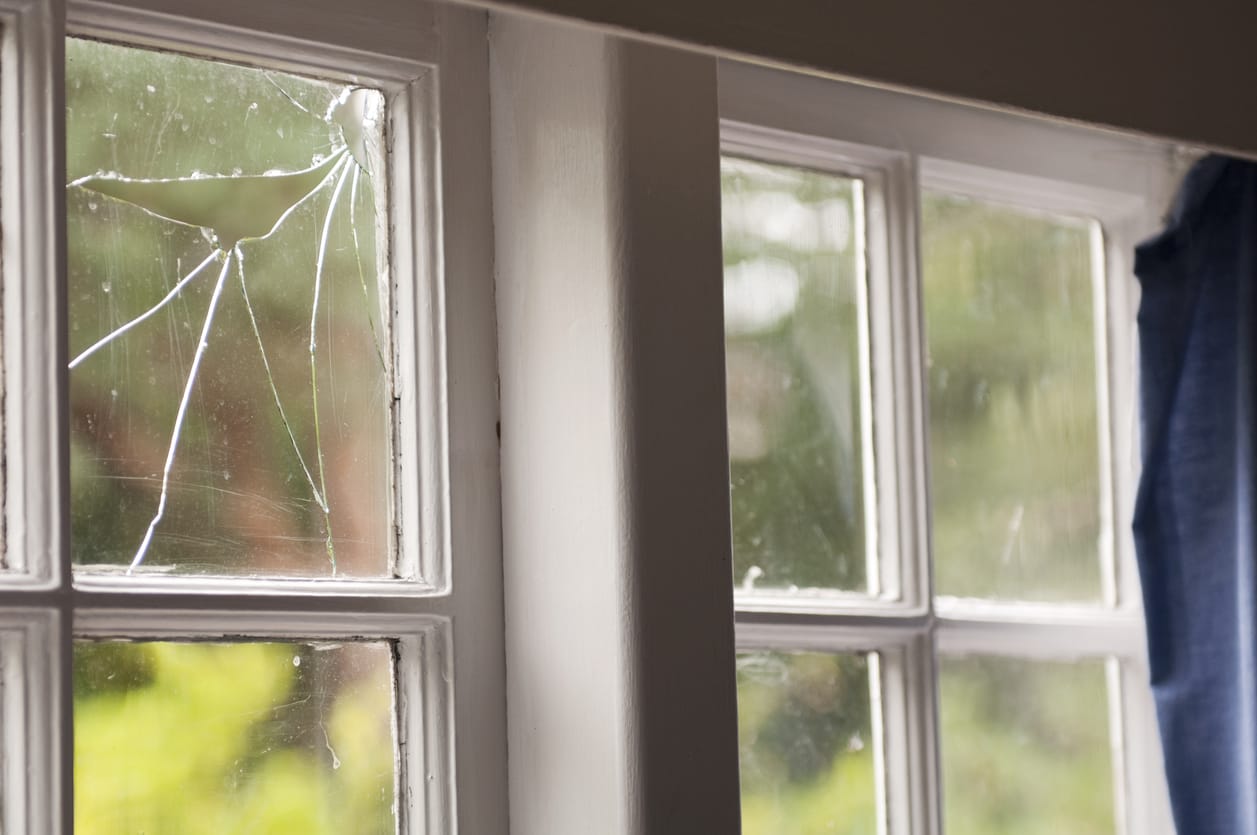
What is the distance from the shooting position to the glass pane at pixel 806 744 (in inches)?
47.4

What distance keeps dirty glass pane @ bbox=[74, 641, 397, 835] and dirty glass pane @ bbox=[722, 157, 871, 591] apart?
14.5 inches

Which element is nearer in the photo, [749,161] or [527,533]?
[527,533]

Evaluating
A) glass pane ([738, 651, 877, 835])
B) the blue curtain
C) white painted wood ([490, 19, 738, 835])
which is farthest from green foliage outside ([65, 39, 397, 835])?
the blue curtain

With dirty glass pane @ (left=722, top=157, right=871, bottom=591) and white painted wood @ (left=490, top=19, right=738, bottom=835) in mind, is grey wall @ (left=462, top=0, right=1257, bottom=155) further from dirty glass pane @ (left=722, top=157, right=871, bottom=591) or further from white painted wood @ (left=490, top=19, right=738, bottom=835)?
dirty glass pane @ (left=722, top=157, right=871, bottom=591)

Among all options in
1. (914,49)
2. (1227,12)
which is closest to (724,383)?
(914,49)

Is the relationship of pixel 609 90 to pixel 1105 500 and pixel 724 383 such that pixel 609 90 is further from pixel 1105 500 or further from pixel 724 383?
pixel 1105 500

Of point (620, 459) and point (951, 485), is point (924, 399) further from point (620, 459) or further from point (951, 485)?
point (620, 459)

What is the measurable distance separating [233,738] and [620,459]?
1.13ft

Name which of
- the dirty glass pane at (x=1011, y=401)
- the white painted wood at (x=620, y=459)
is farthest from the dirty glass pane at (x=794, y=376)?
the white painted wood at (x=620, y=459)

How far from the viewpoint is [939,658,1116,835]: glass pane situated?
134cm

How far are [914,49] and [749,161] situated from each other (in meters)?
0.28

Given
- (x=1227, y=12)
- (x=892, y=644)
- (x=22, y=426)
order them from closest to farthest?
(x=22, y=426)
(x=1227, y=12)
(x=892, y=644)

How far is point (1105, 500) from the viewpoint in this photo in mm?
1479

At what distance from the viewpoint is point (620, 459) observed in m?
0.96
